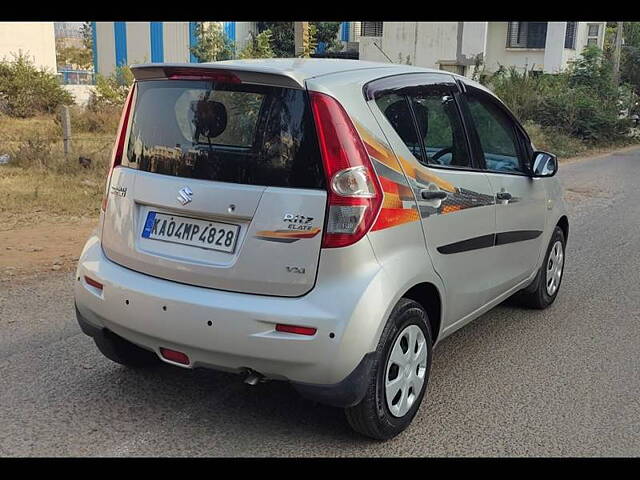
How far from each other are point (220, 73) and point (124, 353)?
171 centimetres

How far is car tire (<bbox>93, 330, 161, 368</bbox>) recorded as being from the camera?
3867 mm

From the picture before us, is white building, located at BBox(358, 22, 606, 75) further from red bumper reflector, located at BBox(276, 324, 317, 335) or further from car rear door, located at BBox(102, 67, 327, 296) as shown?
red bumper reflector, located at BBox(276, 324, 317, 335)

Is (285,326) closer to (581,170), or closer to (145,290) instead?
(145,290)

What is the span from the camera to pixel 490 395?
406cm

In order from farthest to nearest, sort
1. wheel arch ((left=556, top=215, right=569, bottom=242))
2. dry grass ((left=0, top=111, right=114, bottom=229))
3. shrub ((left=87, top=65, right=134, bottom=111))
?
shrub ((left=87, top=65, right=134, bottom=111)) < dry grass ((left=0, top=111, right=114, bottom=229)) < wheel arch ((left=556, top=215, right=569, bottom=242))

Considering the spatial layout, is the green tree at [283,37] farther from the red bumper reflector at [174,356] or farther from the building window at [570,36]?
the red bumper reflector at [174,356]

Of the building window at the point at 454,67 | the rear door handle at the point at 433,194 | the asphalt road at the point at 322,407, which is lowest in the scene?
the asphalt road at the point at 322,407

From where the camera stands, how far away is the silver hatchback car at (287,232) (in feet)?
10.3

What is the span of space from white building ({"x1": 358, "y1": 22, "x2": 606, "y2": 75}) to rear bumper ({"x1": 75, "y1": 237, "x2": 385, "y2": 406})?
3190 centimetres

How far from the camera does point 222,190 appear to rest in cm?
324

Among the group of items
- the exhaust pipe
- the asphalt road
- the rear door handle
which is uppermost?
the rear door handle

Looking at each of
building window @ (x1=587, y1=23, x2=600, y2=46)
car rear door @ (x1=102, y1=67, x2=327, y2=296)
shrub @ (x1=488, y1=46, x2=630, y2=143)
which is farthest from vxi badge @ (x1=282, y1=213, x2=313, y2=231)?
building window @ (x1=587, y1=23, x2=600, y2=46)

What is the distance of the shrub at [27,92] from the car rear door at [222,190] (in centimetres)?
1941

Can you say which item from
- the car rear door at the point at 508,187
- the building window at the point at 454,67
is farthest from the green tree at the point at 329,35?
the car rear door at the point at 508,187
